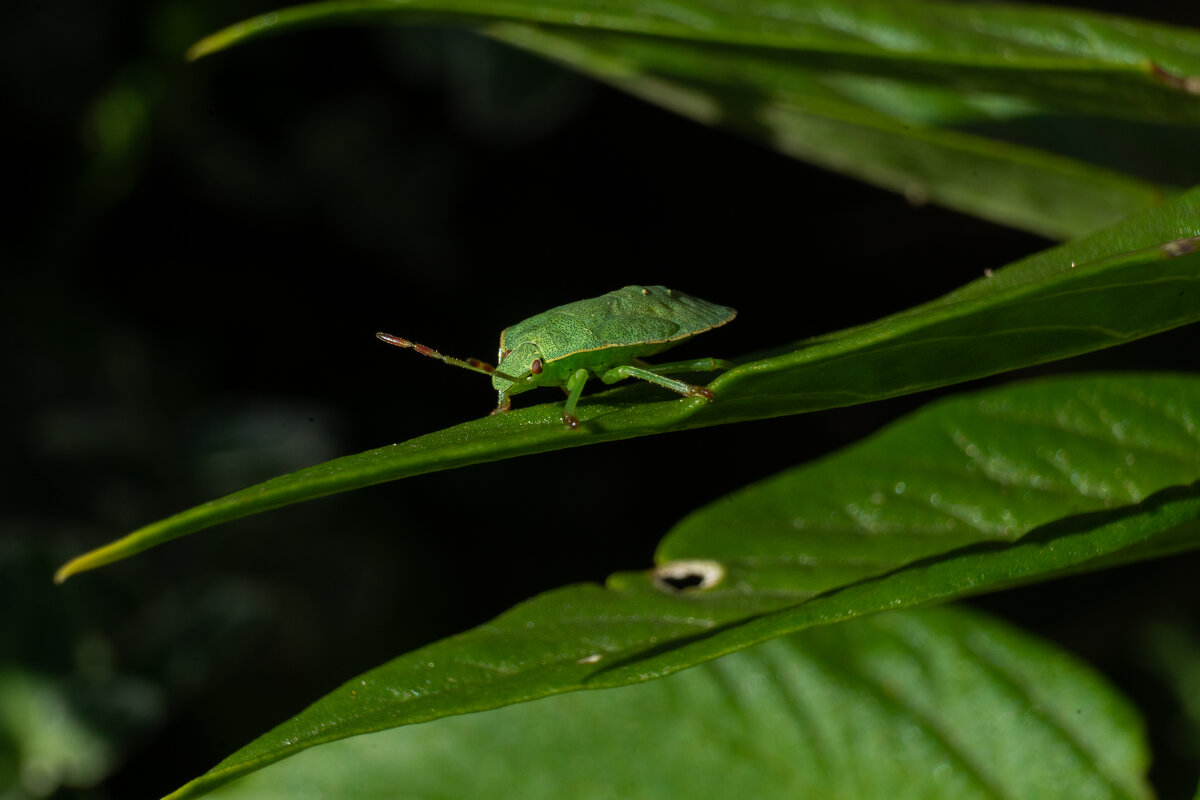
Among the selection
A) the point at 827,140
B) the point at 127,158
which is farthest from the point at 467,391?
the point at 827,140

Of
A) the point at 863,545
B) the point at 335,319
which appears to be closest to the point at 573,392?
the point at 863,545

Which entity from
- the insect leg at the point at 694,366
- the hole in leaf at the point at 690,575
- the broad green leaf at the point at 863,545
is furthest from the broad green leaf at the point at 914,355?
the insect leg at the point at 694,366

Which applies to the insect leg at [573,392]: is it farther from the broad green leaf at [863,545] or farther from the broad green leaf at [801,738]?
the broad green leaf at [801,738]

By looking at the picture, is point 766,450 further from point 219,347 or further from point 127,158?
point 127,158

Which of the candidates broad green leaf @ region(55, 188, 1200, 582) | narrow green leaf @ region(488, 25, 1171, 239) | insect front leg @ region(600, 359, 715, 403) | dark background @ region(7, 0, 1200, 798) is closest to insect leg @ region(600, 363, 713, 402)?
insect front leg @ region(600, 359, 715, 403)

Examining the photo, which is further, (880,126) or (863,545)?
(880,126)

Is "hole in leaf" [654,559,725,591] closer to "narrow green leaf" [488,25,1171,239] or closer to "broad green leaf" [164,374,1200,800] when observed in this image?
"broad green leaf" [164,374,1200,800]

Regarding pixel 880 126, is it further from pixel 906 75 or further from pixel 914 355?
pixel 914 355
